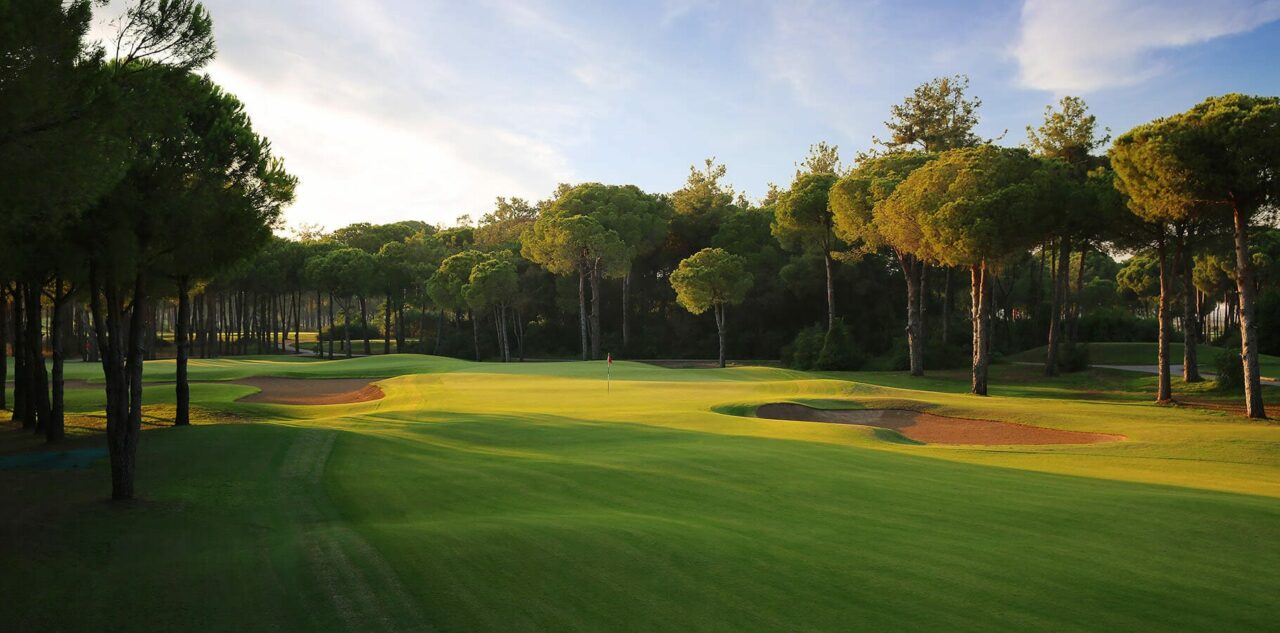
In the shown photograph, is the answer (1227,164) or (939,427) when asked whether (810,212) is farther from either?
(939,427)

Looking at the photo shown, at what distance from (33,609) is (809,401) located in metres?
24.6

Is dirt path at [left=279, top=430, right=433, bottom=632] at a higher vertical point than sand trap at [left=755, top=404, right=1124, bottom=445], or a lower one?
higher

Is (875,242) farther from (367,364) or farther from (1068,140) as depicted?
(367,364)

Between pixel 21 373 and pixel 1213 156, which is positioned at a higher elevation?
pixel 1213 156

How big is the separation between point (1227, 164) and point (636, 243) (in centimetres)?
4955

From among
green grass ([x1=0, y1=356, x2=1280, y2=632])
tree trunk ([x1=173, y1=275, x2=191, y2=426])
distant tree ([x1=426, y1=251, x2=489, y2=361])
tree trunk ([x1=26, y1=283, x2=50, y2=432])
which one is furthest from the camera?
distant tree ([x1=426, y1=251, x2=489, y2=361])

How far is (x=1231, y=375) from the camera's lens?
31.4 m

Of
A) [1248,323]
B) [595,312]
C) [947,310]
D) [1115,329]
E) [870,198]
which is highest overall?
[870,198]

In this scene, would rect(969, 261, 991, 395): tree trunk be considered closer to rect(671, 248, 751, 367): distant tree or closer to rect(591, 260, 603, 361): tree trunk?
rect(671, 248, 751, 367): distant tree

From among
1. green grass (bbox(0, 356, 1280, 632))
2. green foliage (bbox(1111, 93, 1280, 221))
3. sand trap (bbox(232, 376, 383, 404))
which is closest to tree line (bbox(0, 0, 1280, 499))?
green foliage (bbox(1111, 93, 1280, 221))

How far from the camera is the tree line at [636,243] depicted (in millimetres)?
9656

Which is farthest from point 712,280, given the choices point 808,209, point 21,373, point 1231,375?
point 21,373

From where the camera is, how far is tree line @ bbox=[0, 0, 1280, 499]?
9656 mm

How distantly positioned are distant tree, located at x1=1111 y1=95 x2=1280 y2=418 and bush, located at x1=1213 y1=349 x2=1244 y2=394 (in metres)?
7.50
